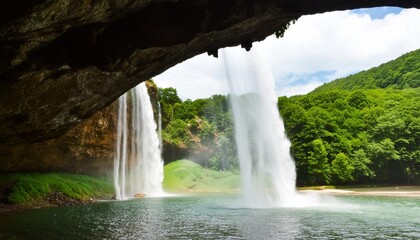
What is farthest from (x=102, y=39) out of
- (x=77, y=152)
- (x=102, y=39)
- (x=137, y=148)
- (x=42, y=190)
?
(x=137, y=148)

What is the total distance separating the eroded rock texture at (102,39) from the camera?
30.7ft

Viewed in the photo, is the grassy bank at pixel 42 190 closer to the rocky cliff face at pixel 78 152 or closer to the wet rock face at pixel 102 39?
the rocky cliff face at pixel 78 152

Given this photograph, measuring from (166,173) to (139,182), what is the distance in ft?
43.5

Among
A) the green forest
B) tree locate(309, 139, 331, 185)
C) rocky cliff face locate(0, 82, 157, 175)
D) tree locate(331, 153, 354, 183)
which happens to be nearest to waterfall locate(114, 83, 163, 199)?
rocky cliff face locate(0, 82, 157, 175)

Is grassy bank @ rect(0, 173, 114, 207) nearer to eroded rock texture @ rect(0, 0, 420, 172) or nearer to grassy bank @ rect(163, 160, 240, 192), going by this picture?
eroded rock texture @ rect(0, 0, 420, 172)

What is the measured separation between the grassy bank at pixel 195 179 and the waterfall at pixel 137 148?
6.42 meters

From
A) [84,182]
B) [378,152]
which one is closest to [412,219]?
[84,182]

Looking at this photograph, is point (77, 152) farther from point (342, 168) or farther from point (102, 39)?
point (342, 168)

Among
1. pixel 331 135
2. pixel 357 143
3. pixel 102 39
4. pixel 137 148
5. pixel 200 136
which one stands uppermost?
pixel 200 136

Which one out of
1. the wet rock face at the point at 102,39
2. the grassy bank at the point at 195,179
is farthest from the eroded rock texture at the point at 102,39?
the grassy bank at the point at 195,179

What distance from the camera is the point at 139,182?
48875 millimetres

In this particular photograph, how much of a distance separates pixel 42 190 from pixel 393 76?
10177 cm

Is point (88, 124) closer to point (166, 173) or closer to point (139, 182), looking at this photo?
point (139, 182)

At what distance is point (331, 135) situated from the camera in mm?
61281
